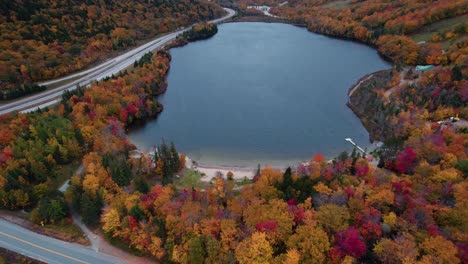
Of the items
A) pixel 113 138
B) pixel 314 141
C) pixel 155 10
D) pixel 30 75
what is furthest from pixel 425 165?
pixel 155 10

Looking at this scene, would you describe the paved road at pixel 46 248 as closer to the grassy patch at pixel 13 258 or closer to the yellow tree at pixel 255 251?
the grassy patch at pixel 13 258

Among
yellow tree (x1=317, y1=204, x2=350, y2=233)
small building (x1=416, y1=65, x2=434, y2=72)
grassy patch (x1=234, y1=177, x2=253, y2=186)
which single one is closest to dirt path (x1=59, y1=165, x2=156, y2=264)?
grassy patch (x1=234, y1=177, x2=253, y2=186)

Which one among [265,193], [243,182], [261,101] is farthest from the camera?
[261,101]

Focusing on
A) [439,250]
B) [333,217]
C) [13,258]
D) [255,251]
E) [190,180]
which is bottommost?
[13,258]

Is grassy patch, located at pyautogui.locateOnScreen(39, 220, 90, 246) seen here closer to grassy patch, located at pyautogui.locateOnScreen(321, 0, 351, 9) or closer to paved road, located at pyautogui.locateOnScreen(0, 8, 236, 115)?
paved road, located at pyautogui.locateOnScreen(0, 8, 236, 115)

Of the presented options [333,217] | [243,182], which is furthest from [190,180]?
[333,217]

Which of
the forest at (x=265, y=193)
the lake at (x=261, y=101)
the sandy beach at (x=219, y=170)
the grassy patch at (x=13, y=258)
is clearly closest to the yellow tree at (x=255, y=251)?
the forest at (x=265, y=193)

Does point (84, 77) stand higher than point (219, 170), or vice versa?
point (84, 77)

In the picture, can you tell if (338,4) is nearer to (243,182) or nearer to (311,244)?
(243,182)
